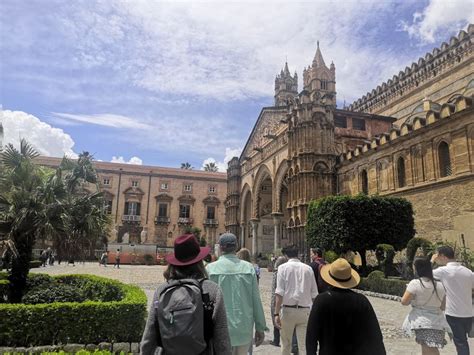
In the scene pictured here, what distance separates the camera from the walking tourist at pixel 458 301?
5.03 metres

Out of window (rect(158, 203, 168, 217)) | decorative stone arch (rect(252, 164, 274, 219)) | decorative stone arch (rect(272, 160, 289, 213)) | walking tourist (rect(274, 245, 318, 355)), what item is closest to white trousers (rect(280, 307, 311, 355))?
walking tourist (rect(274, 245, 318, 355))

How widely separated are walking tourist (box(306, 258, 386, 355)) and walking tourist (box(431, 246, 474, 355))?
2.40 metres

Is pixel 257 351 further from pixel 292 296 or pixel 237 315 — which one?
pixel 237 315

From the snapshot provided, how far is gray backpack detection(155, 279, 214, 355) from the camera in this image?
2.55 meters

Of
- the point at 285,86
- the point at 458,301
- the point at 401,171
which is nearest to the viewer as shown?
the point at 458,301

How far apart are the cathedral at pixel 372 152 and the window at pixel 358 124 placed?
0.42 feet

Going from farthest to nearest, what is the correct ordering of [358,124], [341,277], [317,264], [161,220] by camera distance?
[161,220]
[358,124]
[317,264]
[341,277]

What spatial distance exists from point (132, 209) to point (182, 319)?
53.4 metres

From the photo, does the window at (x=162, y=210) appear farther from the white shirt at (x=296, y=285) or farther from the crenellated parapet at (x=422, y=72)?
the white shirt at (x=296, y=285)

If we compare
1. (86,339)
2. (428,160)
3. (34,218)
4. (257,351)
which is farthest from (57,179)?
(428,160)

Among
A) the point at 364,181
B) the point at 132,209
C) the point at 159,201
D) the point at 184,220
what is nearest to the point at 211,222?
the point at 184,220

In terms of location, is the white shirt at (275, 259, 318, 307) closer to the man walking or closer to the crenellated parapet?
the man walking

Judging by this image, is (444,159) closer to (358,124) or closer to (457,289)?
(358,124)

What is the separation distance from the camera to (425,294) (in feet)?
15.5
